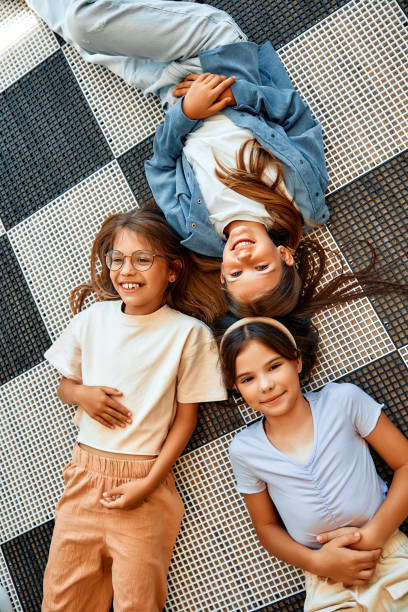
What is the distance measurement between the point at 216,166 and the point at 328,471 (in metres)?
0.86

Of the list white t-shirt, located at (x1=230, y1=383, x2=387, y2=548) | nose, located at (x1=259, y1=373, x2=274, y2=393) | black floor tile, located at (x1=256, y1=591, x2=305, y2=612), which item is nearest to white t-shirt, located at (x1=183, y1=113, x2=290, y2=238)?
nose, located at (x1=259, y1=373, x2=274, y2=393)

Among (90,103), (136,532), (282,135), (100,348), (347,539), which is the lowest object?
(347,539)

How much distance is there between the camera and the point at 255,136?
4.69 feet

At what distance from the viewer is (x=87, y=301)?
1.71 m

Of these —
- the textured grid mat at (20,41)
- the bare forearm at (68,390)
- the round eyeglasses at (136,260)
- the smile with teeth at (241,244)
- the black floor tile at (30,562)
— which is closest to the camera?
the smile with teeth at (241,244)

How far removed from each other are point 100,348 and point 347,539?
819mm

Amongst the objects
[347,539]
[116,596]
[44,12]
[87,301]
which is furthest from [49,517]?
[44,12]

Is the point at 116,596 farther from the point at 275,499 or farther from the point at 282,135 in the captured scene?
the point at 282,135

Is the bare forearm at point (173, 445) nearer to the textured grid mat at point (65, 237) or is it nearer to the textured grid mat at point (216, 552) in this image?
the textured grid mat at point (216, 552)

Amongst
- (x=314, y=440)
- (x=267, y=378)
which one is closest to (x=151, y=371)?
(x=267, y=378)

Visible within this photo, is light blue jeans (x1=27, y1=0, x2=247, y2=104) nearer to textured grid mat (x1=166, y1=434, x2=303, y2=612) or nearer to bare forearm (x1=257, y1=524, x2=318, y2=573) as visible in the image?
textured grid mat (x1=166, y1=434, x2=303, y2=612)

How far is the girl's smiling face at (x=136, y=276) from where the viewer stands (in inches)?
55.8

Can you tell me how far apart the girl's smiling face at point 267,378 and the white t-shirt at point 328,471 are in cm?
12

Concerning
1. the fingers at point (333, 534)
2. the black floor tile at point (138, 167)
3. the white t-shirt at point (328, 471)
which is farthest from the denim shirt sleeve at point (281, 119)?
the fingers at point (333, 534)
